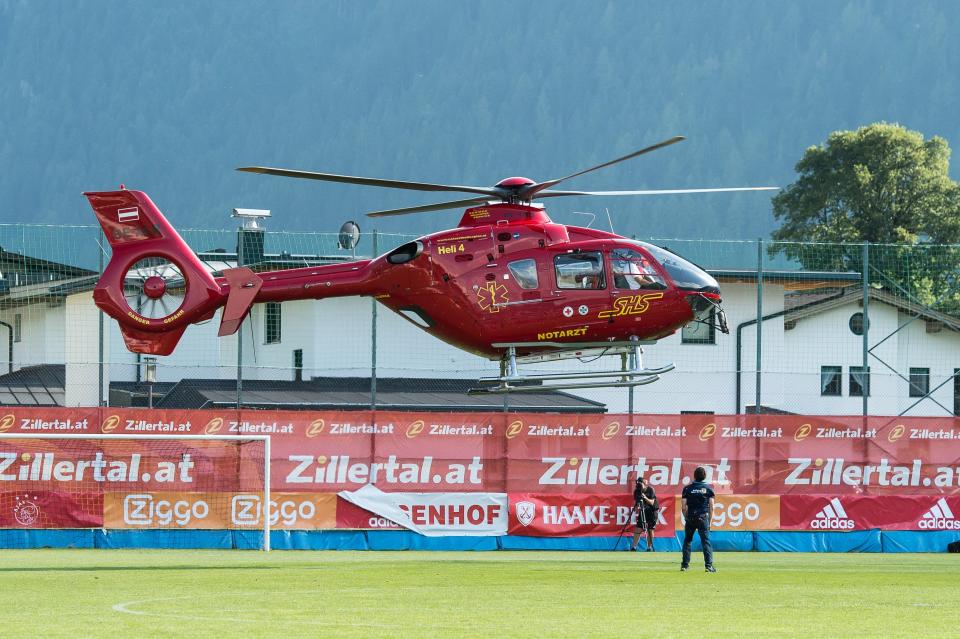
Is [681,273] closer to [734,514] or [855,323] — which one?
[734,514]

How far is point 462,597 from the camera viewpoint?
17.9m

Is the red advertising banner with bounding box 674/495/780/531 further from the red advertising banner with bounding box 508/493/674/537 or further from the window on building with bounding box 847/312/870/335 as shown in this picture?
the window on building with bounding box 847/312/870/335

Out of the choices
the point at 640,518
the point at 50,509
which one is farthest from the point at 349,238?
the point at 50,509

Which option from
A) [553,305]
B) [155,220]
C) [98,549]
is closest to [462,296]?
[553,305]

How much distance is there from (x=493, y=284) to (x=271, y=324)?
21.2 metres

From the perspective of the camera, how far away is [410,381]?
41969 mm

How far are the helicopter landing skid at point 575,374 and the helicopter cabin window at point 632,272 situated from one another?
102 cm

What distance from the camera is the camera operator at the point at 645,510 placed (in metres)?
31.3

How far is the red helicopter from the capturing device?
24.2 m

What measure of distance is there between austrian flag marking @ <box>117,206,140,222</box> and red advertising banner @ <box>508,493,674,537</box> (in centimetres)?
1107

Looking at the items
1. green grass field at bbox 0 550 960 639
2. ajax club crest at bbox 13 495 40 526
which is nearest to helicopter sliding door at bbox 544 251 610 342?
green grass field at bbox 0 550 960 639

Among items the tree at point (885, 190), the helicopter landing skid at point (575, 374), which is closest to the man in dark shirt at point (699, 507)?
the helicopter landing skid at point (575, 374)

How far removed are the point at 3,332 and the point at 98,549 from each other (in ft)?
34.6

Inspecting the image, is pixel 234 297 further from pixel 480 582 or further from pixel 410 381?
pixel 410 381
